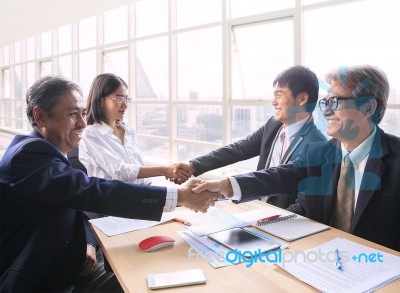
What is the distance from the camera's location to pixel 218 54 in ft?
13.1

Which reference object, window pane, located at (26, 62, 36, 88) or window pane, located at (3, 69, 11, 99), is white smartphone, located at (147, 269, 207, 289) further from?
window pane, located at (3, 69, 11, 99)

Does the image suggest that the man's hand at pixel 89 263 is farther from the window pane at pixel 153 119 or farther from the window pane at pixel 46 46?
the window pane at pixel 46 46

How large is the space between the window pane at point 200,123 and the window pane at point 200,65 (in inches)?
5.5

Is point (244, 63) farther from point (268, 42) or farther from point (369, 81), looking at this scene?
point (369, 81)

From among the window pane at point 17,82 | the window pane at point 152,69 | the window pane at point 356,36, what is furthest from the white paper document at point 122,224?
the window pane at point 17,82

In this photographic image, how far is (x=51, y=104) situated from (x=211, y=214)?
839mm

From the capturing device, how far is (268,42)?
3.50 meters

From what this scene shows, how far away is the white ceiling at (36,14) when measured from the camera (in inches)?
43.6

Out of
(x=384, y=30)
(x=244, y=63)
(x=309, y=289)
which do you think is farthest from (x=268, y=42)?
(x=309, y=289)

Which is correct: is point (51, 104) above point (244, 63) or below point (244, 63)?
below

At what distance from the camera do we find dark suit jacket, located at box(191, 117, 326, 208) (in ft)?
6.42

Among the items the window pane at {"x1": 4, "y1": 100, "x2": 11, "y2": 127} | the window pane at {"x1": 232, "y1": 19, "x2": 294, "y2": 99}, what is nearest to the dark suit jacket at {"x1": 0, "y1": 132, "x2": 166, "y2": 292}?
the window pane at {"x1": 232, "y1": 19, "x2": 294, "y2": 99}

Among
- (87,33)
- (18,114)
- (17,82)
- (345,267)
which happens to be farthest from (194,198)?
(17,82)

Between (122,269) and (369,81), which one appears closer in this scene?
(122,269)
